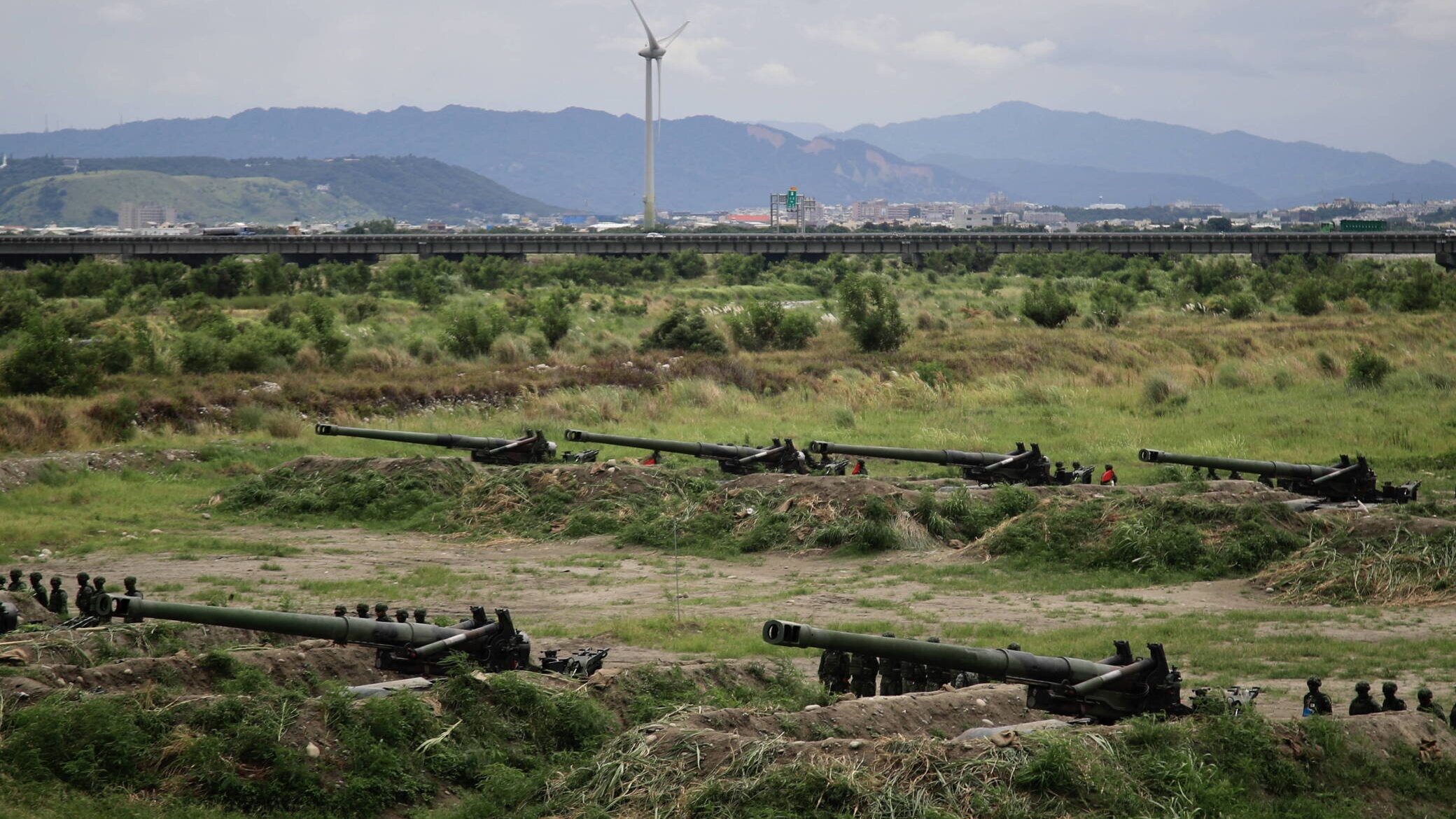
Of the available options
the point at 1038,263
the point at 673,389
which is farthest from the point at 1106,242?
the point at 673,389

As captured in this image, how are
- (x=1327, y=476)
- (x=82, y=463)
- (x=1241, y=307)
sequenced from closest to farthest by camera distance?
(x=1327, y=476)
(x=82, y=463)
(x=1241, y=307)

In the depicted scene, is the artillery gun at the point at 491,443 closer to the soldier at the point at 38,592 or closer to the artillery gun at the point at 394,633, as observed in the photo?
the soldier at the point at 38,592

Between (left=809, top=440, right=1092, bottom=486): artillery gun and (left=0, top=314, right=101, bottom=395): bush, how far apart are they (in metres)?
18.8

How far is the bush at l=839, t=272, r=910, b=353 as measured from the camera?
4322 centimetres

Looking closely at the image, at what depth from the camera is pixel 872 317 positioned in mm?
43188

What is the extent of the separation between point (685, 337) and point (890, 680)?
33.1 m

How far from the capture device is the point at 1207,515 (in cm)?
1861

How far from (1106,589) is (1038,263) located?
78.4m

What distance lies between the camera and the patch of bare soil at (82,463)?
74.2 feet

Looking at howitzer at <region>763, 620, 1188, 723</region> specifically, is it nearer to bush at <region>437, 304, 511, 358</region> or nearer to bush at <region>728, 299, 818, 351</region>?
bush at <region>437, 304, 511, 358</region>

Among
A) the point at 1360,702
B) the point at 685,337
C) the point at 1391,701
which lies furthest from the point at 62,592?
the point at 685,337

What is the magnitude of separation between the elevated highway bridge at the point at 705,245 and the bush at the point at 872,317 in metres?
59.1

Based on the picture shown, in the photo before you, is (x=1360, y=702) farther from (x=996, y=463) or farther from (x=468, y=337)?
(x=468, y=337)

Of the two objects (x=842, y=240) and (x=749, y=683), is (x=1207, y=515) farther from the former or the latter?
(x=842, y=240)
